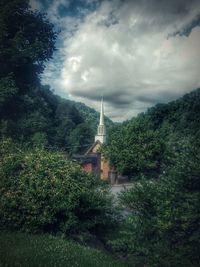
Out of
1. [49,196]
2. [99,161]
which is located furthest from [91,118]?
→ [49,196]

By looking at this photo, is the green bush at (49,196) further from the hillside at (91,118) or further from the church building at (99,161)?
the hillside at (91,118)

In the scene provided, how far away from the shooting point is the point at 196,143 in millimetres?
8773

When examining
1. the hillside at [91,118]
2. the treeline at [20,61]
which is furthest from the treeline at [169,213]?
the hillside at [91,118]

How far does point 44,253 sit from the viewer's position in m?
9.05

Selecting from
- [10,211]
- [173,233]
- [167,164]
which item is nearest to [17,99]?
[10,211]

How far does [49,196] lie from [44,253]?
102 inches

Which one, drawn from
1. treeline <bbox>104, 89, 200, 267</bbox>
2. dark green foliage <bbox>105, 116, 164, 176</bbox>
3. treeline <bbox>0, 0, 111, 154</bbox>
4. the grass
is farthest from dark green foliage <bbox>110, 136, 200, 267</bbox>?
dark green foliage <bbox>105, 116, 164, 176</bbox>

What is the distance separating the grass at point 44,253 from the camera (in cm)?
827

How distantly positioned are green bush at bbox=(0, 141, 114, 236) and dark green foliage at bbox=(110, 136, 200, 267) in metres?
2.66

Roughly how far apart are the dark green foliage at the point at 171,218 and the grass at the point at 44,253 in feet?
3.14

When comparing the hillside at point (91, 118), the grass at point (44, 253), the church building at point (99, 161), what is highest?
the hillside at point (91, 118)

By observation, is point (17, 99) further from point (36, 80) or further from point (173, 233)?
point (173, 233)

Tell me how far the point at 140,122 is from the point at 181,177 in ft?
117

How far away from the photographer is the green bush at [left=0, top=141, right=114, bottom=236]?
441 inches
